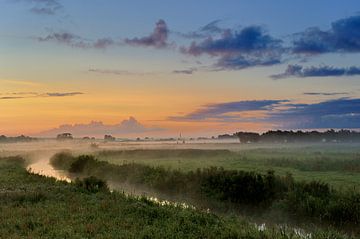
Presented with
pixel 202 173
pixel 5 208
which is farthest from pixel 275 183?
pixel 5 208

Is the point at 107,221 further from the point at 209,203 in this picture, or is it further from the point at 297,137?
the point at 297,137

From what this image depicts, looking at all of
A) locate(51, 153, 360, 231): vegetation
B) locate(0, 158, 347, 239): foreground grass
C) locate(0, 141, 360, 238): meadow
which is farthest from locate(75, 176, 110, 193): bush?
locate(51, 153, 360, 231): vegetation

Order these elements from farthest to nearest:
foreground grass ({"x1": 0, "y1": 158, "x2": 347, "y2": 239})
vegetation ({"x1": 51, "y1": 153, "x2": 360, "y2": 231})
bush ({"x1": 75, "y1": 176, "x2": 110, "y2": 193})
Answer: bush ({"x1": 75, "y1": 176, "x2": 110, "y2": 193}) < vegetation ({"x1": 51, "y1": 153, "x2": 360, "y2": 231}) < foreground grass ({"x1": 0, "y1": 158, "x2": 347, "y2": 239})

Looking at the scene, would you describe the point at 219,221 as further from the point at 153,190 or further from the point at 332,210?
the point at 153,190

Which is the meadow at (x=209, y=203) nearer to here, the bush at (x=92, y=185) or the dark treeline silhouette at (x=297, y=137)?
the bush at (x=92, y=185)

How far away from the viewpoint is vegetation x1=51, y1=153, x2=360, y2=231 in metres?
24.3

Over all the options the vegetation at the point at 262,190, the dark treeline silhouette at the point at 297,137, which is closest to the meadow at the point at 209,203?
the vegetation at the point at 262,190

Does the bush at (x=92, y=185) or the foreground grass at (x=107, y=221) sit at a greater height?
the bush at (x=92, y=185)

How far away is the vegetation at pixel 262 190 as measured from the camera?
24328 mm

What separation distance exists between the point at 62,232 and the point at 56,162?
63.5 m

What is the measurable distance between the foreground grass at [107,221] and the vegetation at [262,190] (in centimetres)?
523

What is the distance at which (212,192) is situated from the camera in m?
33.7

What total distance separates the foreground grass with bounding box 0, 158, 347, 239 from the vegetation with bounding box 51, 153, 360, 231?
17.2 feet

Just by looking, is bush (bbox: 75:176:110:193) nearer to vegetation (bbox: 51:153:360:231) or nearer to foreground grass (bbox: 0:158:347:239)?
foreground grass (bbox: 0:158:347:239)
